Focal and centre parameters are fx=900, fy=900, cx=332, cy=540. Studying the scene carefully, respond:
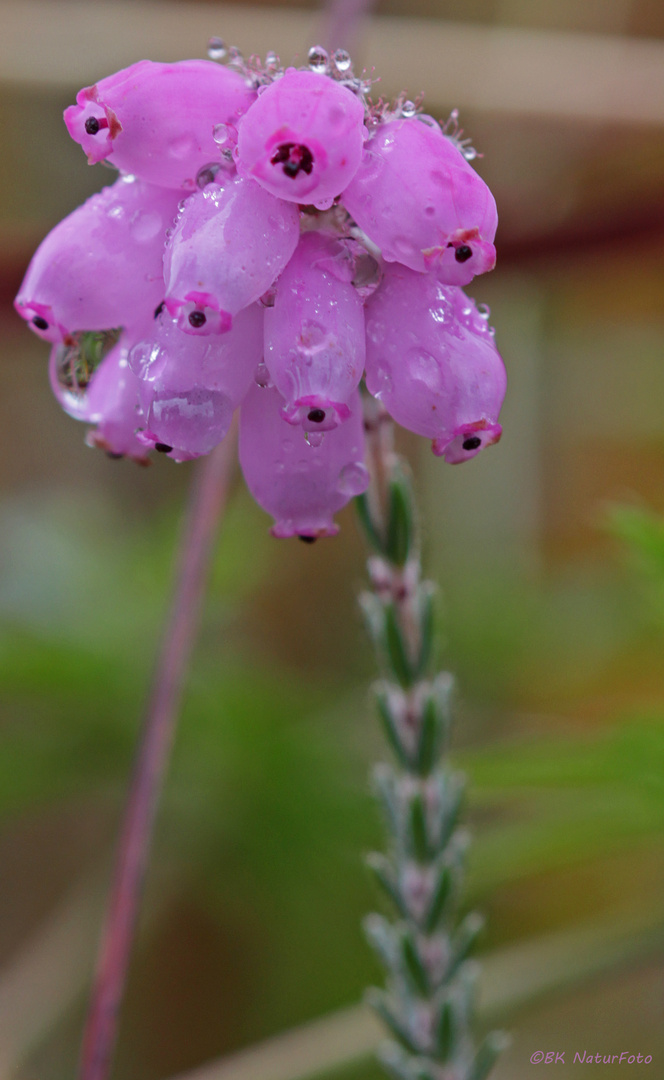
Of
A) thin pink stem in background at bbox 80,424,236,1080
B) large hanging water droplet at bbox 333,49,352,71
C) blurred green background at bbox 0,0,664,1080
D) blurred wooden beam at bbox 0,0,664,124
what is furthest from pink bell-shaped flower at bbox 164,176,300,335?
blurred wooden beam at bbox 0,0,664,124

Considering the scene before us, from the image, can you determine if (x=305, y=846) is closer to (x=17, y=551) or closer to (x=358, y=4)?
(x=17, y=551)

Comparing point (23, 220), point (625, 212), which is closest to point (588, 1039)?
point (625, 212)

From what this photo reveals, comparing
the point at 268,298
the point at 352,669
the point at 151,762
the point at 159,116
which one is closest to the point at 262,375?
the point at 268,298

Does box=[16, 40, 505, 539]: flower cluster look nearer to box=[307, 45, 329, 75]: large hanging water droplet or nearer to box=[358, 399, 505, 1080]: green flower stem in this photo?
box=[307, 45, 329, 75]: large hanging water droplet

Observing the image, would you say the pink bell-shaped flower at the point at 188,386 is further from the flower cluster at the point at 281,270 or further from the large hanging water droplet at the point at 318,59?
the large hanging water droplet at the point at 318,59

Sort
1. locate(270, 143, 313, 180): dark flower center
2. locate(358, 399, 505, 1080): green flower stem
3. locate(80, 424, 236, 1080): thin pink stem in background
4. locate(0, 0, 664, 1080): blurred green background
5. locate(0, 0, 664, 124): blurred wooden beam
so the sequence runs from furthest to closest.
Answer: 1. locate(0, 0, 664, 124): blurred wooden beam
2. locate(0, 0, 664, 1080): blurred green background
3. locate(80, 424, 236, 1080): thin pink stem in background
4. locate(358, 399, 505, 1080): green flower stem
5. locate(270, 143, 313, 180): dark flower center

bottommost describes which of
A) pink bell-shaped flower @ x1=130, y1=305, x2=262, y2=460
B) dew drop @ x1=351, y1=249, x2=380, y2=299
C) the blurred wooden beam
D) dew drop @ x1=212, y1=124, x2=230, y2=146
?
pink bell-shaped flower @ x1=130, y1=305, x2=262, y2=460
